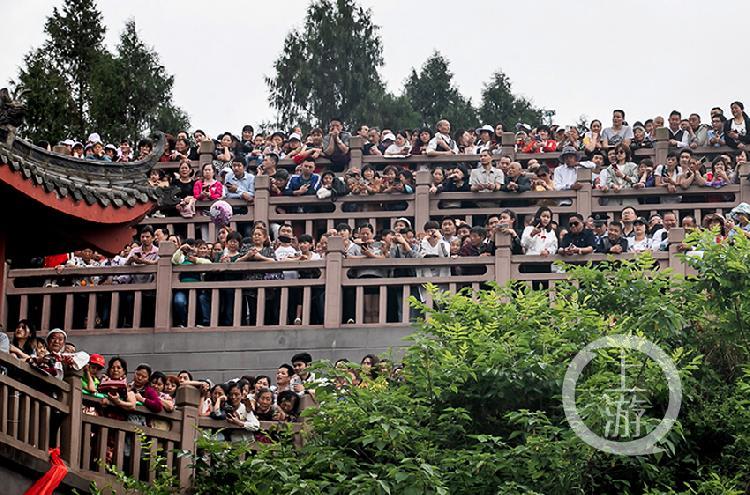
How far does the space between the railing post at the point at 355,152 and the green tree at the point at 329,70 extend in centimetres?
1778

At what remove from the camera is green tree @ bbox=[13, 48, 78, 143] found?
36.5m

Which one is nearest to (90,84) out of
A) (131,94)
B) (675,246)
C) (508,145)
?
(131,94)

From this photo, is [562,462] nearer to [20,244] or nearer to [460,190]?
[20,244]

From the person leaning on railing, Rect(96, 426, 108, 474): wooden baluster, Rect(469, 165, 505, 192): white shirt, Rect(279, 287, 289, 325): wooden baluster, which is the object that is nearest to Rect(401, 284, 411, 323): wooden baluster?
Rect(279, 287, 289, 325): wooden baluster

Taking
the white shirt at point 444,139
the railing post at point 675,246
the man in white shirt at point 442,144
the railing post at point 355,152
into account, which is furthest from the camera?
the white shirt at point 444,139

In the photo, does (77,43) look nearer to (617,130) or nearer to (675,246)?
(617,130)

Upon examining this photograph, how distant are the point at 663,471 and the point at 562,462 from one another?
1.06m

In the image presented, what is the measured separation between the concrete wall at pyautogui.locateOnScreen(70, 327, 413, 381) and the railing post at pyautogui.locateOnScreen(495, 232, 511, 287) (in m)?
1.45

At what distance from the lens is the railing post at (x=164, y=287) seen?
24.3 meters

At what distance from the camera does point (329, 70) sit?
4809 centimetres

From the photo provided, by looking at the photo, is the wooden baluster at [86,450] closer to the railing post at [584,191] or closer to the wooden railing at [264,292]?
the wooden railing at [264,292]

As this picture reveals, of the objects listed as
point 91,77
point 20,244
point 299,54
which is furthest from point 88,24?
point 20,244

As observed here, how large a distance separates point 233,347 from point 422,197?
15.1 ft

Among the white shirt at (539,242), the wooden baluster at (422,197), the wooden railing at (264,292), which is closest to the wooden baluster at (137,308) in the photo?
the wooden railing at (264,292)
